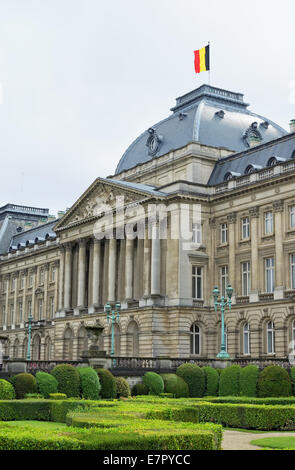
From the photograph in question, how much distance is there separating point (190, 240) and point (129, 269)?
24.3 ft

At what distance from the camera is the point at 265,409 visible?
2855cm

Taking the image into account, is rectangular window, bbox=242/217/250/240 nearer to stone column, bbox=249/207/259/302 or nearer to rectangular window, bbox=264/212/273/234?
stone column, bbox=249/207/259/302

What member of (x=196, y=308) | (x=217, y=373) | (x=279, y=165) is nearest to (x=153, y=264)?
(x=196, y=308)

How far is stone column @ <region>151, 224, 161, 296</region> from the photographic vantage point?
63475mm

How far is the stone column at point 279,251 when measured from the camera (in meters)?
55.9

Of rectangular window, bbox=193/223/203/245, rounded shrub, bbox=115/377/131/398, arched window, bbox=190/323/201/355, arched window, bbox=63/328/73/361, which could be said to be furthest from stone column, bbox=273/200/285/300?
arched window, bbox=63/328/73/361

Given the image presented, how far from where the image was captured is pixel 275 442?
2250 cm

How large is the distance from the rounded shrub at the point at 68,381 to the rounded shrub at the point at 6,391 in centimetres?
249

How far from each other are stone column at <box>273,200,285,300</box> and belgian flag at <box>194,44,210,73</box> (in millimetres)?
20005

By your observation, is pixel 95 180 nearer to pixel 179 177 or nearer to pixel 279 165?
pixel 179 177

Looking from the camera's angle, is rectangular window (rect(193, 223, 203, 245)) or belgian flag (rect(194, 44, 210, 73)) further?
belgian flag (rect(194, 44, 210, 73))

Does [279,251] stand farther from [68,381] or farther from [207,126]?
[68,381]

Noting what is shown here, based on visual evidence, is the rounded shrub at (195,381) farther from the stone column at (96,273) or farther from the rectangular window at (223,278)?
the stone column at (96,273)
